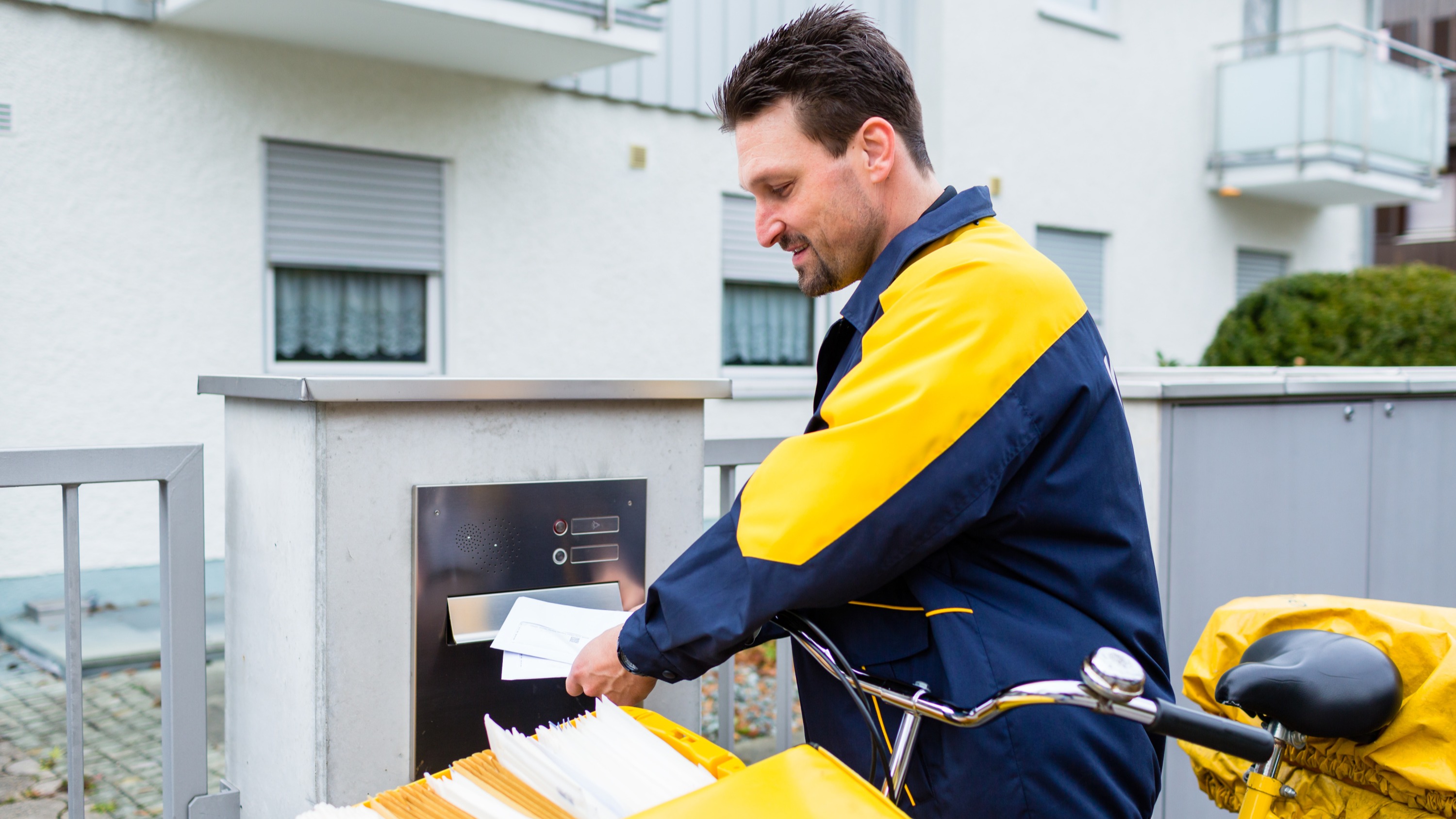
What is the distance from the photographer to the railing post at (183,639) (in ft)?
6.26

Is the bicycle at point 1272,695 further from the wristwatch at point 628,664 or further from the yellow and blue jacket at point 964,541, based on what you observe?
the wristwatch at point 628,664

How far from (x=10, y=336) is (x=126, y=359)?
20.6 inches

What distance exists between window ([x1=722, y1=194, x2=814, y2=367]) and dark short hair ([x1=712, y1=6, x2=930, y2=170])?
22.0 feet

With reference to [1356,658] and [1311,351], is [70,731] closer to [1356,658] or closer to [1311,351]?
[1356,658]

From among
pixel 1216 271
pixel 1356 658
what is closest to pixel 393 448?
pixel 1356 658

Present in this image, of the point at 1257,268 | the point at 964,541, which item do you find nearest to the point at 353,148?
the point at 964,541

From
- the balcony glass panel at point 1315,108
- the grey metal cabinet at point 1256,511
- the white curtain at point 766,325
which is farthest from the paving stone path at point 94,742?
the balcony glass panel at point 1315,108

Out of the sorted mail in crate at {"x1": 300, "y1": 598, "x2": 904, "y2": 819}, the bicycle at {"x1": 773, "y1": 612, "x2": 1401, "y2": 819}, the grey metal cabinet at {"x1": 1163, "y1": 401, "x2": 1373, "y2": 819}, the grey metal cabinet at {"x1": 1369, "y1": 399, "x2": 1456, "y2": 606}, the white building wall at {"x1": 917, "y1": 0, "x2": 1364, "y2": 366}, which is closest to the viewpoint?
the sorted mail in crate at {"x1": 300, "y1": 598, "x2": 904, "y2": 819}

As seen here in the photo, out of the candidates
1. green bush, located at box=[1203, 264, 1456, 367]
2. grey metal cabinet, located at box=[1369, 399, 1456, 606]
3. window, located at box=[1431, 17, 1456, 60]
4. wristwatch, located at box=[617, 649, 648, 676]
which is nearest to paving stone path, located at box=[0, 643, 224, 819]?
wristwatch, located at box=[617, 649, 648, 676]

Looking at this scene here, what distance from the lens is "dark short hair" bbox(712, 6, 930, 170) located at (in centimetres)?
163

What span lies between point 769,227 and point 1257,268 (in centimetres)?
1255

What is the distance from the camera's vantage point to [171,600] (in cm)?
191

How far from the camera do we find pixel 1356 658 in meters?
1.96

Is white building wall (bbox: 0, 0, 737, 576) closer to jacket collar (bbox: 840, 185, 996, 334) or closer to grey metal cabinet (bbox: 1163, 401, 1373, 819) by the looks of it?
grey metal cabinet (bbox: 1163, 401, 1373, 819)
